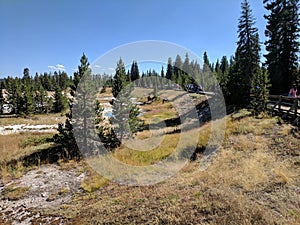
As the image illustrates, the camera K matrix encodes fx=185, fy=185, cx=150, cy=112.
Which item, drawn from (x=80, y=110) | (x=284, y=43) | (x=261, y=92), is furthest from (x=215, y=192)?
(x=284, y=43)

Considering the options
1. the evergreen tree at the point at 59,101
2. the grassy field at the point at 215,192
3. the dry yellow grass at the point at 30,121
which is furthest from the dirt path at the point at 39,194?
the evergreen tree at the point at 59,101

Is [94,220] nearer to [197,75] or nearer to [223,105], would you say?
[223,105]

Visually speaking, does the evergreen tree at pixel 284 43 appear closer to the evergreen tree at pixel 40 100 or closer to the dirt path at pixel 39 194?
the dirt path at pixel 39 194

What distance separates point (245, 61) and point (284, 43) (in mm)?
5898

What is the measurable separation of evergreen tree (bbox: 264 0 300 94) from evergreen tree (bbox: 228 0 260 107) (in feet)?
12.4

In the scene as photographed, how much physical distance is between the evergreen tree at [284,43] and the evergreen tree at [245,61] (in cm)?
379

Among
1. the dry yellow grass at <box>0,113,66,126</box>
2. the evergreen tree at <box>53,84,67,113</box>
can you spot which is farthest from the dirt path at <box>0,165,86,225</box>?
the evergreen tree at <box>53,84,67,113</box>

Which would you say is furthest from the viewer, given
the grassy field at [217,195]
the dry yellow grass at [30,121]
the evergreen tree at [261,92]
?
the dry yellow grass at [30,121]

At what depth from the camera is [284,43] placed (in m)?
22.2

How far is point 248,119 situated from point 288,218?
35.6 feet

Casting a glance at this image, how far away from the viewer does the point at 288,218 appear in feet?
13.3

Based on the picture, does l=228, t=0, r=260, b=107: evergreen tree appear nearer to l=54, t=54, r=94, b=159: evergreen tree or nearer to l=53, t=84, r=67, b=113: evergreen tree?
l=54, t=54, r=94, b=159: evergreen tree

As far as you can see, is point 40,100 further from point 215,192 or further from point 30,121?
point 215,192

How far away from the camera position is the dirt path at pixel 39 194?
609 cm
